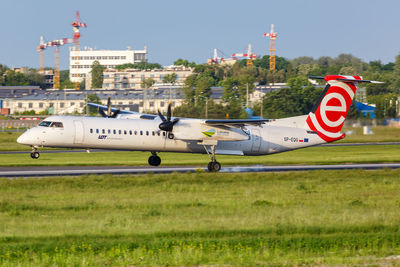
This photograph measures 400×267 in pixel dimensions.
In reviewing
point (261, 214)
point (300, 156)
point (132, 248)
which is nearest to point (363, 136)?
point (300, 156)

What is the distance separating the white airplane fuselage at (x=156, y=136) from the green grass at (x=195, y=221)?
15.6 feet

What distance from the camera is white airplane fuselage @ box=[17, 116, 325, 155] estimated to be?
34.7 m

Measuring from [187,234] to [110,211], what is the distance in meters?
4.95

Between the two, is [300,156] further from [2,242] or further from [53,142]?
[2,242]

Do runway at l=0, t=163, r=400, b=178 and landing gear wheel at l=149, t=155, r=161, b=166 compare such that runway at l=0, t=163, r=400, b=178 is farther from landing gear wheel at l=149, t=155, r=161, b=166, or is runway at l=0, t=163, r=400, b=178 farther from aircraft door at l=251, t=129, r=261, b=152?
aircraft door at l=251, t=129, r=261, b=152

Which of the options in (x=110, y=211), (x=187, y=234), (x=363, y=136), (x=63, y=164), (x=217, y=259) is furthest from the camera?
(x=363, y=136)

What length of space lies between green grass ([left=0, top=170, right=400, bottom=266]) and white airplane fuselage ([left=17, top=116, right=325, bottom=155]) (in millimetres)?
4768

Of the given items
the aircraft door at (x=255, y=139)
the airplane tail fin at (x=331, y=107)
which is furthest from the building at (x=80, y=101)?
the aircraft door at (x=255, y=139)

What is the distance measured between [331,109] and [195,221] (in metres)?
21.8

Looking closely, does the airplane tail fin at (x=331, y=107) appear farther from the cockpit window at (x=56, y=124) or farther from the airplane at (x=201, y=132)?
the cockpit window at (x=56, y=124)

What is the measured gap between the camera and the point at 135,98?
158750 millimetres

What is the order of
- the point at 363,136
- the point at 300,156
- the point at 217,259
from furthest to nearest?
the point at 363,136
the point at 300,156
the point at 217,259

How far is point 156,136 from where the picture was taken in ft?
117

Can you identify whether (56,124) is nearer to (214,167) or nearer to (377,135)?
(214,167)
